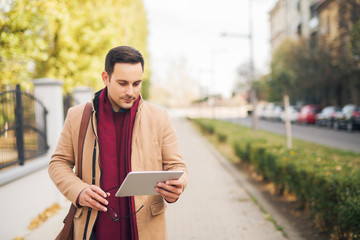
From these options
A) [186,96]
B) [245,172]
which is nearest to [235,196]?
[245,172]

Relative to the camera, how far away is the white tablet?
78.6 inches

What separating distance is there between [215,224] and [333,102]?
33570 mm

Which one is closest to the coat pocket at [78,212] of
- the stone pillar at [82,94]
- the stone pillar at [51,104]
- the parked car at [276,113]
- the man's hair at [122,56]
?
the man's hair at [122,56]

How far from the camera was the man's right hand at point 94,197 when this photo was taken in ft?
6.70

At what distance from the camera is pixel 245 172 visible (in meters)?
10.6

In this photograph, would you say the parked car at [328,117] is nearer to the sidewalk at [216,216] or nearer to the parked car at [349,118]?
the parked car at [349,118]

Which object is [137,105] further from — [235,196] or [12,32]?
[12,32]

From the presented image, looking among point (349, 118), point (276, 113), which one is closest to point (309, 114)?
point (349, 118)

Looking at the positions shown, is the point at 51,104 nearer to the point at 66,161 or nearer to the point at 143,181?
the point at 66,161

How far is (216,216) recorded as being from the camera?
6406 millimetres

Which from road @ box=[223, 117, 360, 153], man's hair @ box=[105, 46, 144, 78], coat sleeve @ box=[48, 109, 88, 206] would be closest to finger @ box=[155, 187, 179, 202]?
coat sleeve @ box=[48, 109, 88, 206]

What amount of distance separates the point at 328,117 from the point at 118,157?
26.4 metres

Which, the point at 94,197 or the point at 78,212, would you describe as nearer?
the point at 94,197

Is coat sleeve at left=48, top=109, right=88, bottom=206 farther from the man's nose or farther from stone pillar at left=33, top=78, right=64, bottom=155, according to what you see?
stone pillar at left=33, top=78, right=64, bottom=155
